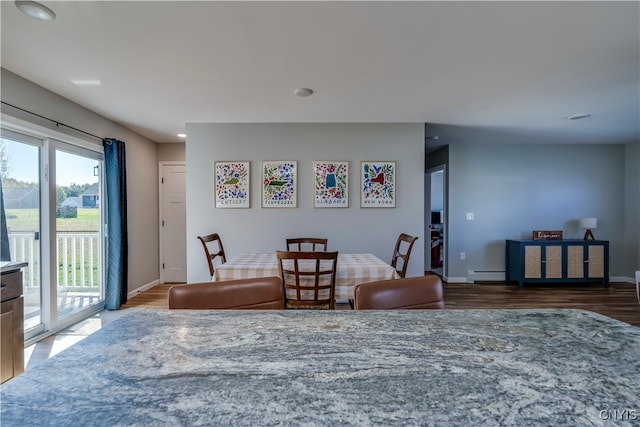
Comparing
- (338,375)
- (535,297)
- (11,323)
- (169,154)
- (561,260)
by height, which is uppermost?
(169,154)

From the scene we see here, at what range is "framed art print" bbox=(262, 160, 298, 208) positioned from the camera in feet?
12.6

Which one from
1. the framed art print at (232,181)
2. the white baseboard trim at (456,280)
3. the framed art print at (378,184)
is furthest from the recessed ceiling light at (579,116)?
the framed art print at (232,181)

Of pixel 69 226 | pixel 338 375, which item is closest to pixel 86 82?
pixel 69 226

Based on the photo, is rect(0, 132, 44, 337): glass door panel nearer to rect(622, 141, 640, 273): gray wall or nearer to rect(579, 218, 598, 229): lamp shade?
rect(579, 218, 598, 229): lamp shade

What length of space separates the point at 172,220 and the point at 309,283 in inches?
138

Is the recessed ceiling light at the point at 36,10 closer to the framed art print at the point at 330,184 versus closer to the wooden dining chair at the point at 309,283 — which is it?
the wooden dining chair at the point at 309,283

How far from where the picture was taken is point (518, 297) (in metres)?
4.23

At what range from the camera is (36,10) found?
1.65 metres

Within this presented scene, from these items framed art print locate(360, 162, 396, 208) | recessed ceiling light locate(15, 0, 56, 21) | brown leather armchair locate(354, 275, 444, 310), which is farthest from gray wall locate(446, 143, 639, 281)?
recessed ceiling light locate(15, 0, 56, 21)

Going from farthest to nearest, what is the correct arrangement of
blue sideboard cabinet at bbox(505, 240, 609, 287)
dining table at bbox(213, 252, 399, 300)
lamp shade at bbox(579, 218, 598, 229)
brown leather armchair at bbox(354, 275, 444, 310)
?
lamp shade at bbox(579, 218, 598, 229), blue sideboard cabinet at bbox(505, 240, 609, 287), dining table at bbox(213, 252, 399, 300), brown leather armchair at bbox(354, 275, 444, 310)

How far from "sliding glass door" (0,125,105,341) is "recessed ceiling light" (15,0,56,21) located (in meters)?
1.37

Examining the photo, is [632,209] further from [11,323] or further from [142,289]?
[142,289]

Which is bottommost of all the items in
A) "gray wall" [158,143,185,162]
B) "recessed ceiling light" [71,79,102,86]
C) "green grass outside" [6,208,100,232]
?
"green grass outside" [6,208,100,232]

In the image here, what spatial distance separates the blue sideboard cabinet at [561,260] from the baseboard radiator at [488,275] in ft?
1.17
